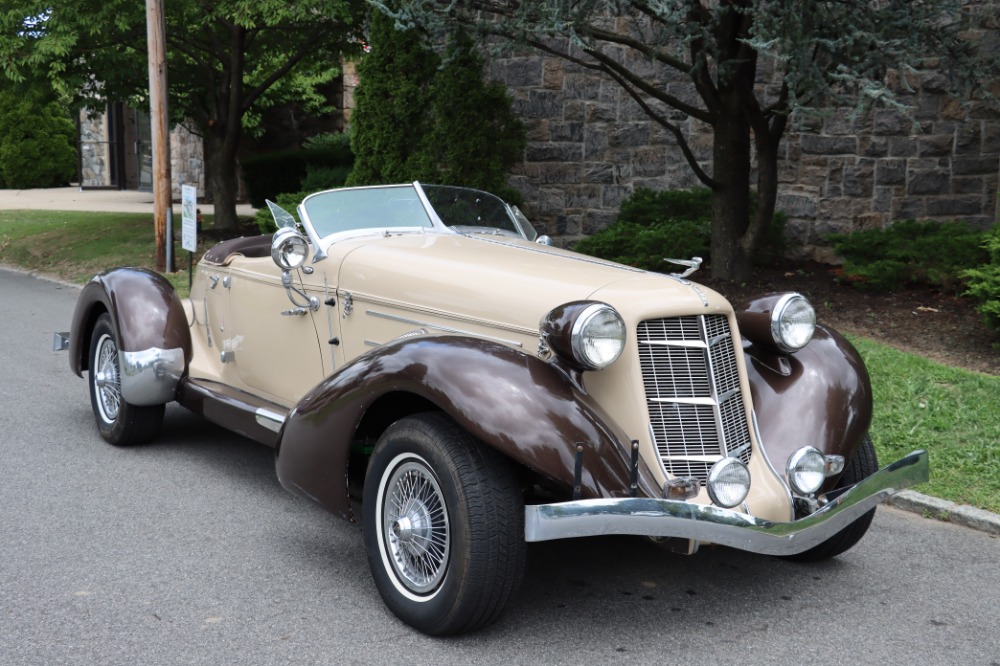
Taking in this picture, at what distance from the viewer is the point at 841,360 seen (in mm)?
4562

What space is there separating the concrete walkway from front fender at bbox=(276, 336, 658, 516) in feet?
50.3

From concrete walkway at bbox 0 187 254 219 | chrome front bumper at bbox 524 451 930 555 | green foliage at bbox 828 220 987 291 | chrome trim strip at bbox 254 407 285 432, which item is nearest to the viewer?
chrome front bumper at bbox 524 451 930 555

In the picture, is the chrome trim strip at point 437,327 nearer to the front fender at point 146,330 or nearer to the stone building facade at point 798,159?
the front fender at point 146,330

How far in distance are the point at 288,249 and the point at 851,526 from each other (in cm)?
278

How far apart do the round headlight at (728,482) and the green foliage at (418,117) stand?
28.9ft

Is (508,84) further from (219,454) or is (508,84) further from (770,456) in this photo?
(770,456)

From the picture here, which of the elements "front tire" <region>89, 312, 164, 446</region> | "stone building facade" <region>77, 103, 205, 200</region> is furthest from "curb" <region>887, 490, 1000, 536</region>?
"stone building facade" <region>77, 103, 205, 200</region>

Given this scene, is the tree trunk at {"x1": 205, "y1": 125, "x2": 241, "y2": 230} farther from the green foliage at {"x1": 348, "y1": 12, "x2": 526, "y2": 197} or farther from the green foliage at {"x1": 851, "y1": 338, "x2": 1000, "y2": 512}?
the green foliage at {"x1": 851, "y1": 338, "x2": 1000, "y2": 512}

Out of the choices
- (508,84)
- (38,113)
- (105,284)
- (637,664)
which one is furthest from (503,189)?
(38,113)

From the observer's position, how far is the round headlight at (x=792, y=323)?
442 cm

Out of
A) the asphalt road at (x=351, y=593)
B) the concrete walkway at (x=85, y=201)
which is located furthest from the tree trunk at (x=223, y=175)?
the asphalt road at (x=351, y=593)

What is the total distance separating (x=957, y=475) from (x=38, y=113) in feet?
103

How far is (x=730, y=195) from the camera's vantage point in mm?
9914

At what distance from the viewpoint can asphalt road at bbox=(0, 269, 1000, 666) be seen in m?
3.62
